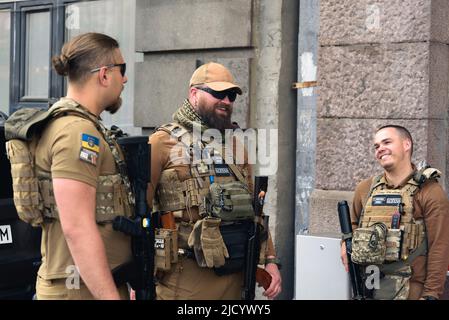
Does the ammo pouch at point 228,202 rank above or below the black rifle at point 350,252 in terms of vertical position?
above

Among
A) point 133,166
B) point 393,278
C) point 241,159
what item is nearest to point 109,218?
point 133,166

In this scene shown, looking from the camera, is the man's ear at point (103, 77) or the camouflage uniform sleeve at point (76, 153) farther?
the man's ear at point (103, 77)

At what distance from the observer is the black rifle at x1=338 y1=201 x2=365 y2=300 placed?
4.43 metres

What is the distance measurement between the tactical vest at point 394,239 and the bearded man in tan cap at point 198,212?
0.65 meters

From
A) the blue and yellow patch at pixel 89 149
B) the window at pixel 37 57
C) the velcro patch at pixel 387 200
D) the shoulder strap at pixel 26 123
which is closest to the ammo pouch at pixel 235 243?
the velcro patch at pixel 387 200

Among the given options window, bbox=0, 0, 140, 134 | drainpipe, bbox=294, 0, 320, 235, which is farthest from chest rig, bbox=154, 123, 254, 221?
window, bbox=0, 0, 140, 134

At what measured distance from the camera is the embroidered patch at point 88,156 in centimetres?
280

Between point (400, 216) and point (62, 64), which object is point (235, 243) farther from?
point (62, 64)

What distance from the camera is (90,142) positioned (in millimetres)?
2848

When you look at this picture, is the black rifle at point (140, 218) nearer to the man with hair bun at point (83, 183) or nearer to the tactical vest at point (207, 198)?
the man with hair bun at point (83, 183)

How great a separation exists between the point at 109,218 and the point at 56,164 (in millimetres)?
327

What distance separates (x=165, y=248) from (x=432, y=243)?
4.84ft

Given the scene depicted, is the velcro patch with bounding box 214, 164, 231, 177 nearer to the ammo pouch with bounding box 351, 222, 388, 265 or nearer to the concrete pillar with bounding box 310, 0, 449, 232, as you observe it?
the ammo pouch with bounding box 351, 222, 388, 265
